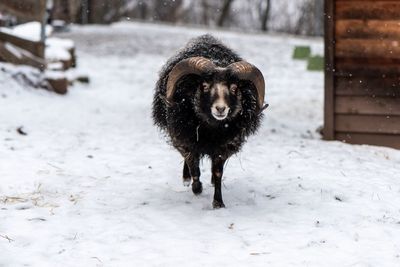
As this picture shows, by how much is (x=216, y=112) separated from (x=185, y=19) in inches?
1556

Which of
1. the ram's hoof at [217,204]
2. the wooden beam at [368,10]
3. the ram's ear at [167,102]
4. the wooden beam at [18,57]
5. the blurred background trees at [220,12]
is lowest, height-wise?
the ram's hoof at [217,204]

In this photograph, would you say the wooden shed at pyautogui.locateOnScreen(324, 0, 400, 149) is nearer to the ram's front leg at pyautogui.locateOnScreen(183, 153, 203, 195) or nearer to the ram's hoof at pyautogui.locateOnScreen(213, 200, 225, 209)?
the ram's front leg at pyautogui.locateOnScreen(183, 153, 203, 195)

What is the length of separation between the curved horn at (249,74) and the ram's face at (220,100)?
129 millimetres

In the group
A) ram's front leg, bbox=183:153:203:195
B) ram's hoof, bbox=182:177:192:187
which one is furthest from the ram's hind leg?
ram's front leg, bbox=183:153:203:195

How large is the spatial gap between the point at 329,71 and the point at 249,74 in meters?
3.99

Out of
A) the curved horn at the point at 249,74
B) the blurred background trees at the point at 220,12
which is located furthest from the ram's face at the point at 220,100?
the blurred background trees at the point at 220,12

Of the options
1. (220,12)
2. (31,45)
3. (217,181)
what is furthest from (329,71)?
(220,12)

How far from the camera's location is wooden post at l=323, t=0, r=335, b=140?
9367mm

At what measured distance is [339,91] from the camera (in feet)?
31.4

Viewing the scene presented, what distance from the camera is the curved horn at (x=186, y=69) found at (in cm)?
580

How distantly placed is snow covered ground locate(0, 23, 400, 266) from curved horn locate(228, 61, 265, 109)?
116 cm

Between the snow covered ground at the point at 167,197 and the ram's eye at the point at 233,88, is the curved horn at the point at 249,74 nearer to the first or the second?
the ram's eye at the point at 233,88

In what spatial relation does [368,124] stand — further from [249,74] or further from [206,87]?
[206,87]

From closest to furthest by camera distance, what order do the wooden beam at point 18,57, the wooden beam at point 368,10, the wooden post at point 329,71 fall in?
the wooden beam at point 368,10, the wooden post at point 329,71, the wooden beam at point 18,57
